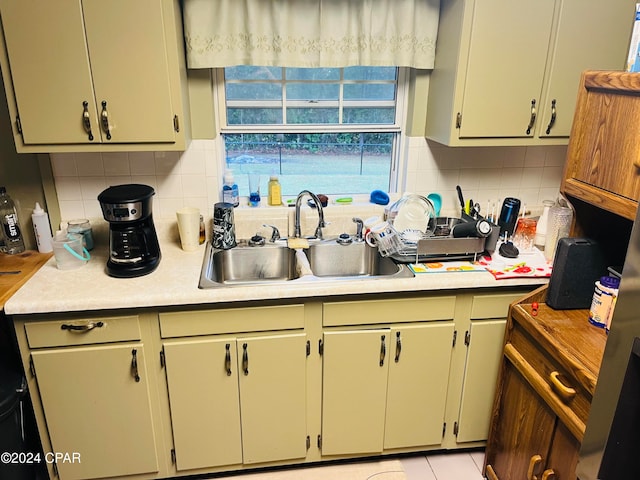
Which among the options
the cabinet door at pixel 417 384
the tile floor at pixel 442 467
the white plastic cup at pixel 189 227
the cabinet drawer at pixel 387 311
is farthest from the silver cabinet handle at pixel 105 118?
the tile floor at pixel 442 467

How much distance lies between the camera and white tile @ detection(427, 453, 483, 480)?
2.06 metres

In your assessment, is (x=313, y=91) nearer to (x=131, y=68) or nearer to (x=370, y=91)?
(x=370, y=91)

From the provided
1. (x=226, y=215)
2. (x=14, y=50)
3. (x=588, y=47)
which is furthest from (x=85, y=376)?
(x=588, y=47)

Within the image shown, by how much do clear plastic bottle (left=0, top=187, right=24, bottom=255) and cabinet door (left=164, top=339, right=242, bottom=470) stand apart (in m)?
0.92

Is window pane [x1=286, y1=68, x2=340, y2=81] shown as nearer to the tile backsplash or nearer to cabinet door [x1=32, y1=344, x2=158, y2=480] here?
the tile backsplash

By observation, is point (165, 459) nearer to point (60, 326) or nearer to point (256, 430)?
point (256, 430)

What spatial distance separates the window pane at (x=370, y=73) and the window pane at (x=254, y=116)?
38 cm

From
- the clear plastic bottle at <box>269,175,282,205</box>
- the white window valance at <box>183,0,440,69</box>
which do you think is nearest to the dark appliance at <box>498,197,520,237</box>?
the white window valance at <box>183,0,440,69</box>

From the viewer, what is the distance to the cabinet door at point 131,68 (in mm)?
1693

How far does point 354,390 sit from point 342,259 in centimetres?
61

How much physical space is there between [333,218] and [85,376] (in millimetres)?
1262

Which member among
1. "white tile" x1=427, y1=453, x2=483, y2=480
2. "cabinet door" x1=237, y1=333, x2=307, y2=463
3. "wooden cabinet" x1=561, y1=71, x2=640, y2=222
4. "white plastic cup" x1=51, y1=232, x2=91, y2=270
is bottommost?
"white tile" x1=427, y1=453, x2=483, y2=480

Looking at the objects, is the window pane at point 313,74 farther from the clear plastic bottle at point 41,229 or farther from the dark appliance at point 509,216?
the clear plastic bottle at point 41,229

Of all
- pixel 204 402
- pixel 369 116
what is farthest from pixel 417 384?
pixel 369 116
